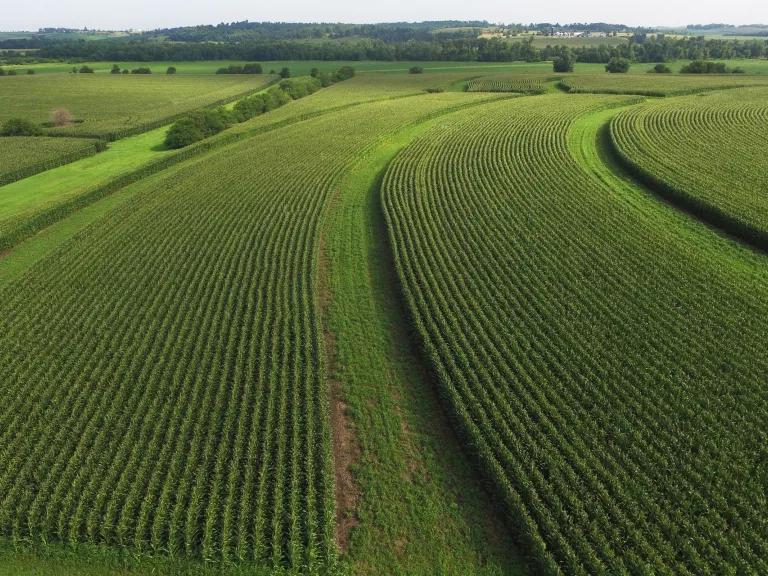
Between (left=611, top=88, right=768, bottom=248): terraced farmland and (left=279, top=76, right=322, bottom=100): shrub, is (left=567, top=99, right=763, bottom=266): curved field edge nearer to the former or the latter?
(left=611, top=88, right=768, bottom=248): terraced farmland

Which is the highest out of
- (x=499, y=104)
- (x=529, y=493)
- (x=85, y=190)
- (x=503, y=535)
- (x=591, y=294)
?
(x=499, y=104)

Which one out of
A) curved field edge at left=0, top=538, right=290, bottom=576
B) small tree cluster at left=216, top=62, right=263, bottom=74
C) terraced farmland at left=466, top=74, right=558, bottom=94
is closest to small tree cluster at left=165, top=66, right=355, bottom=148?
small tree cluster at left=216, top=62, right=263, bottom=74

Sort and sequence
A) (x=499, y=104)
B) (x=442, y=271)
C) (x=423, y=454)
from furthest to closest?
(x=499, y=104) → (x=442, y=271) → (x=423, y=454)

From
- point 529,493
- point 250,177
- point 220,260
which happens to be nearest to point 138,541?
point 529,493

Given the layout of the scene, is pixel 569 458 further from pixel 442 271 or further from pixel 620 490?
pixel 442 271

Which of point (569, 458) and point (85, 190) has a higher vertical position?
point (85, 190)

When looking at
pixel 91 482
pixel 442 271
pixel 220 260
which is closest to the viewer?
pixel 91 482

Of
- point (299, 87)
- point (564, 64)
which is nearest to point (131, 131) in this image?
point (299, 87)

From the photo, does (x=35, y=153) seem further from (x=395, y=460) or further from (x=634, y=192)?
(x=634, y=192)

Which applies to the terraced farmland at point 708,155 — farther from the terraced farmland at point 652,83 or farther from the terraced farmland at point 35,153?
the terraced farmland at point 35,153
